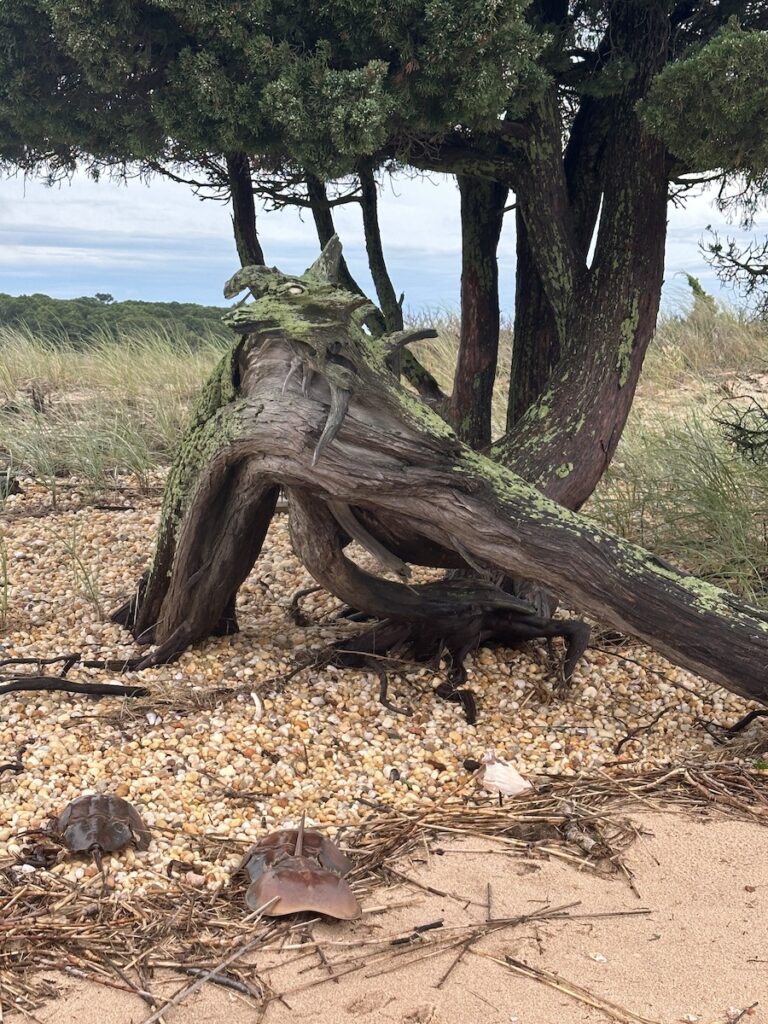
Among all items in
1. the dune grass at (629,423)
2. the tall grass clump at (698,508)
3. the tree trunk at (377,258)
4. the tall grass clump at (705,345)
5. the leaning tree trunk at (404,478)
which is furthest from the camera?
the tall grass clump at (705,345)

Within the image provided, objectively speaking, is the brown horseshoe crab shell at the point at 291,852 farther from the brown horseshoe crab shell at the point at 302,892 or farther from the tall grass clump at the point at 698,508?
the tall grass clump at the point at 698,508

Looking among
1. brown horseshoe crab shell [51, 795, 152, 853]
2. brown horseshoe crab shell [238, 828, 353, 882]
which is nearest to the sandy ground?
brown horseshoe crab shell [238, 828, 353, 882]

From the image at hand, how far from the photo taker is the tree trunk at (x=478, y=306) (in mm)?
5766

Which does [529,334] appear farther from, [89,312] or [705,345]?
[89,312]

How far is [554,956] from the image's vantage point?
2.49m

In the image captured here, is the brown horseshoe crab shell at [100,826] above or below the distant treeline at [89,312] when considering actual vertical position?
below

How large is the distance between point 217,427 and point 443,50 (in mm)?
1666

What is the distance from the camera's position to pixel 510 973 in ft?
7.95

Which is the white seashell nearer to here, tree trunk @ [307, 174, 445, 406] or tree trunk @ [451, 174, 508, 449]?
tree trunk @ [451, 174, 508, 449]

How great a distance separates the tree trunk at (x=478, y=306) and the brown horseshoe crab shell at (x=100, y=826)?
3483mm

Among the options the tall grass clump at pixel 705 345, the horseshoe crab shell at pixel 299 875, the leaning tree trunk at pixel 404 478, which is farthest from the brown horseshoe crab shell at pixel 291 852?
the tall grass clump at pixel 705 345

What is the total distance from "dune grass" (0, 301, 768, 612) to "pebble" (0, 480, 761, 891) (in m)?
1.28

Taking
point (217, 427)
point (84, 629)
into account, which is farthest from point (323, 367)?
point (84, 629)

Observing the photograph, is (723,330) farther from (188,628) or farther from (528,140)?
(188,628)
